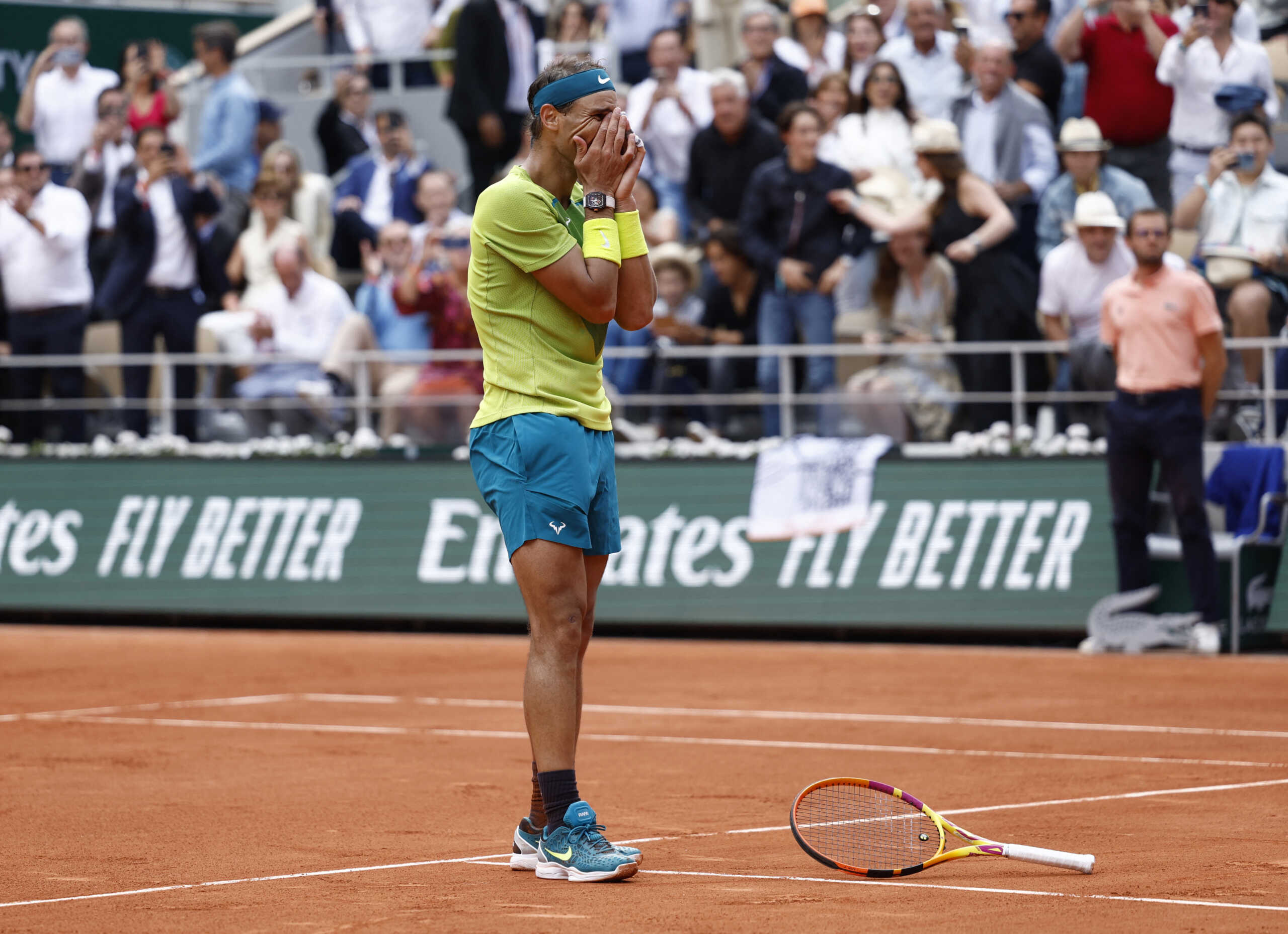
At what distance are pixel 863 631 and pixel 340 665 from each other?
12.5ft

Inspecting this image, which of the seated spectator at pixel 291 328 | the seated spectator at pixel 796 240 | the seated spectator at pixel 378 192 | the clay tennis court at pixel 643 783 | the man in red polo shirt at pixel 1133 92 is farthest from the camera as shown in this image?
the seated spectator at pixel 378 192

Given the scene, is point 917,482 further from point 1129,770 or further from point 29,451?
point 29,451

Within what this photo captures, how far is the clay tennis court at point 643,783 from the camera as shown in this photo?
5.24 m

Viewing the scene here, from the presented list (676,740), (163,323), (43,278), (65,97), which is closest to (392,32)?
(65,97)

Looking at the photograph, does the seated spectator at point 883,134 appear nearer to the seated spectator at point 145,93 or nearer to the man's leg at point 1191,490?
the man's leg at point 1191,490

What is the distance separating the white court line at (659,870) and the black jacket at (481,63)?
11.1 m

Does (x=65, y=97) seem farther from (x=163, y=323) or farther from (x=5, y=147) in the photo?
(x=163, y=323)

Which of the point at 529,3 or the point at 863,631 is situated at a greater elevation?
the point at 529,3

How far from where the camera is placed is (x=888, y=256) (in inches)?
525

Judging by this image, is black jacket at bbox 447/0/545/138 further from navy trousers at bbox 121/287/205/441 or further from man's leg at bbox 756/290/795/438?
man's leg at bbox 756/290/795/438

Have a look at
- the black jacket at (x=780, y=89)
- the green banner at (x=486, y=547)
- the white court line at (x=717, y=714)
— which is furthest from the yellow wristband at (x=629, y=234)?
the black jacket at (x=780, y=89)

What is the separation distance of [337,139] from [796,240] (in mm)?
5936

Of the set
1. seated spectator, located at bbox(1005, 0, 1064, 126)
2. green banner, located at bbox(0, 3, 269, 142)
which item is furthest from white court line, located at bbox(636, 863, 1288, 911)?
green banner, located at bbox(0, 3, 269, 142)

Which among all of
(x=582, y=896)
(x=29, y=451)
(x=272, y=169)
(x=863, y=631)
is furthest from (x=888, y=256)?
(x=582, y=896)
